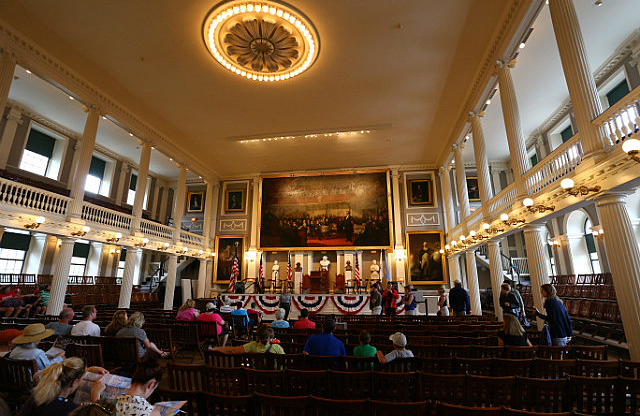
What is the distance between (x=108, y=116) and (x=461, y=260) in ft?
63.4

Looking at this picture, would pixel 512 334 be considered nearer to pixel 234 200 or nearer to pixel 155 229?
pixel 155 229

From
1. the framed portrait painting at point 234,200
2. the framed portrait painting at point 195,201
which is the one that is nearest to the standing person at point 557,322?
the framed portrait painting at point 234,200

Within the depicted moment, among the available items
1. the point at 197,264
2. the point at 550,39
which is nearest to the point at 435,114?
the point at 550,39

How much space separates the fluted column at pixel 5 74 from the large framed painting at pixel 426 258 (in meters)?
17.3

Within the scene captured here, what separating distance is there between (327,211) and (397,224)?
4.25m

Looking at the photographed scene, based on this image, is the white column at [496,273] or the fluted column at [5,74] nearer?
the fluted column at [5,74]

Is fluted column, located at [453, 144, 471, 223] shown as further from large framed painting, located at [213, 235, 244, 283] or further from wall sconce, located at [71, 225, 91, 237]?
wall sconce, located at [71, 225, 91, 237]

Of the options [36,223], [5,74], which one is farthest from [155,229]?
[5,74]

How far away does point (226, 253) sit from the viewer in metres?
19.4

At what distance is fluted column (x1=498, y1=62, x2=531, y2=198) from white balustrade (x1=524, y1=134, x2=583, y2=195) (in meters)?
0.37

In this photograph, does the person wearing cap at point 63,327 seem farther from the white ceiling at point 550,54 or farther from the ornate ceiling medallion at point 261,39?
the white ceiling at point 550,54

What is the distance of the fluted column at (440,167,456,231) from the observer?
16784mm

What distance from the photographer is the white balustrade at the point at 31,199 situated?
8398mm

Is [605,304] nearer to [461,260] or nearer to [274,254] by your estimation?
[461,260]
